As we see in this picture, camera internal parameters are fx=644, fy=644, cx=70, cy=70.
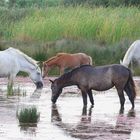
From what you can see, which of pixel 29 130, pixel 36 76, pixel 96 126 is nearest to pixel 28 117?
pixel 29 130

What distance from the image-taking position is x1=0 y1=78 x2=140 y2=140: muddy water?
35.1 ft

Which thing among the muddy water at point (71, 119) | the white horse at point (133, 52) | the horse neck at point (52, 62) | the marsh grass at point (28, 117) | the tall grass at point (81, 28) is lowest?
the muddy water at point (71, 119)

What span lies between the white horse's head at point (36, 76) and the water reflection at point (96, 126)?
208 inches

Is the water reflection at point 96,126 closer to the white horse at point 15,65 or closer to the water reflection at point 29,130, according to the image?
the water reflection at point 29,130

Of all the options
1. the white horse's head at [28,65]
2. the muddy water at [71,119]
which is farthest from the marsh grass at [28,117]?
the white horse's head at [28,65]

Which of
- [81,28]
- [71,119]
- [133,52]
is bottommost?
[71,119]

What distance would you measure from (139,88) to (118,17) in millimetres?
12032

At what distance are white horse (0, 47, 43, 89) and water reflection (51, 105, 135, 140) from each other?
15.5ft

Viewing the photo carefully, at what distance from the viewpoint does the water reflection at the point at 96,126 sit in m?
10.8

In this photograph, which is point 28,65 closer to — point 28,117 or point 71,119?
point 71,119

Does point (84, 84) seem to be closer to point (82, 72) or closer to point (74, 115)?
point (82, 72)

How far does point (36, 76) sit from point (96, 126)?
24.1 feet

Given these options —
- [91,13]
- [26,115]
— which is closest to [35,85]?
[26,115]

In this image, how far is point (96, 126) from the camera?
11.8 metres
